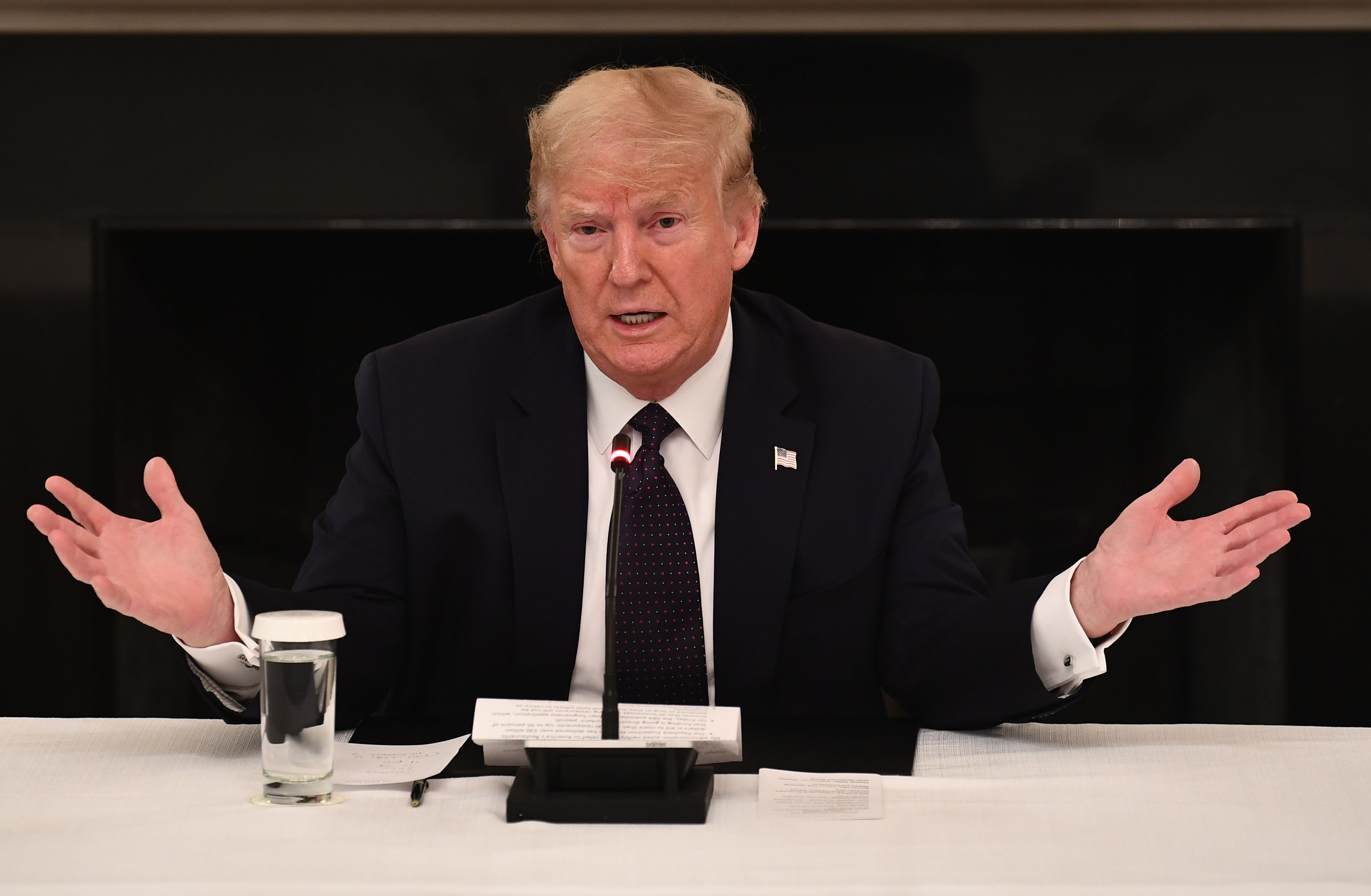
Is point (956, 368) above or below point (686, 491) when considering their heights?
above

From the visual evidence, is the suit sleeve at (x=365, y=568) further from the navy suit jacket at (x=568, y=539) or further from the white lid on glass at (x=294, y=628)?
the white lid on glass at (x=294, y=628)

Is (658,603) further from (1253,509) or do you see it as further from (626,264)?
(1253,509)

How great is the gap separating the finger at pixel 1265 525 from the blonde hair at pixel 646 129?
0.78 m

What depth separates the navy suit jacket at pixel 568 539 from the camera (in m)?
1.69

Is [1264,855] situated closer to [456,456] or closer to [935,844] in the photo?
[935,844]

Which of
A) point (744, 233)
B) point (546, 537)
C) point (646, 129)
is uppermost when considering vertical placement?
point (646, 129)

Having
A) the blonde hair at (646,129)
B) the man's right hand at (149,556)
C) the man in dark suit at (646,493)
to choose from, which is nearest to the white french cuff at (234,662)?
the man's right hand at (149,556)

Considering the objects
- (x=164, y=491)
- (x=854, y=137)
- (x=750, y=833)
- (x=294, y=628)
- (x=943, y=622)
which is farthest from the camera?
(x=854, y=137)

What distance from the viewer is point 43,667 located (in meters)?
3.04

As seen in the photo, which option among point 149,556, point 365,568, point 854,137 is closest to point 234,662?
point 149,556

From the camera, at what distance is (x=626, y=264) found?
5.39ft

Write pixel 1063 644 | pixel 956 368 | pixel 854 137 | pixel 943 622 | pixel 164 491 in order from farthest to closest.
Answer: pixel 956 368 → pixel 854 137 → pixel 943 622 → pixel 1063 644 → pixel 164 491

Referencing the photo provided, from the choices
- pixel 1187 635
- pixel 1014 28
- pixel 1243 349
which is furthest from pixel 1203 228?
pixel 1187 635

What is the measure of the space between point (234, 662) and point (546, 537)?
440 millimetres
